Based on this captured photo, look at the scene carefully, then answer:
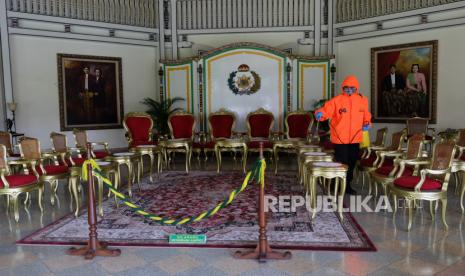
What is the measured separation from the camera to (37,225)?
4469 mm

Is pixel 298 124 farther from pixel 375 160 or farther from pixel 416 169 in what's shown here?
pixel 416 169

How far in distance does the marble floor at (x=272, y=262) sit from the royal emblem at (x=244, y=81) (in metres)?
5.72

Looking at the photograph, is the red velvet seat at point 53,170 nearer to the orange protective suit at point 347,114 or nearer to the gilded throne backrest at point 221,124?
the orange protective suit at point 347,114

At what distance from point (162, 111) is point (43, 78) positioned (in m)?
2.79

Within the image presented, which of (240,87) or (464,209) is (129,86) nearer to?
(240,87)

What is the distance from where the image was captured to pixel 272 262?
3.34m

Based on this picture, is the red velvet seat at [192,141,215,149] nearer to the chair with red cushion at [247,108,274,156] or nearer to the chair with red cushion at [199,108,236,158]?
the chair with red cushion at [199,108,236,158]

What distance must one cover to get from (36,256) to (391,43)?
27.2ft

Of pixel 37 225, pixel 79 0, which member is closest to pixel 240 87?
pixel 79 0

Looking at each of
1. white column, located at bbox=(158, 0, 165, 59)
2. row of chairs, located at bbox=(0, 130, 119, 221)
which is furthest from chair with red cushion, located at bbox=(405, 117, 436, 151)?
white column, located at bbox=(158, 0, 165, 59)

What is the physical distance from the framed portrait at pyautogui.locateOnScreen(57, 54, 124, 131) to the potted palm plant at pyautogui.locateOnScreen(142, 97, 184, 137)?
1.05 metres

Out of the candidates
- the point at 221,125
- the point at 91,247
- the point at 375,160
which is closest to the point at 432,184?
the point at 375,160

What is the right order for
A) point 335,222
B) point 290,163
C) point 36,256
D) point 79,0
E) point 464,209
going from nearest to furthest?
1. point 36,256
2. point 335,222
3. point 464,209
4. point 290,163
5. point 79,0

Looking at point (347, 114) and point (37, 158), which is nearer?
point (37, 158)
